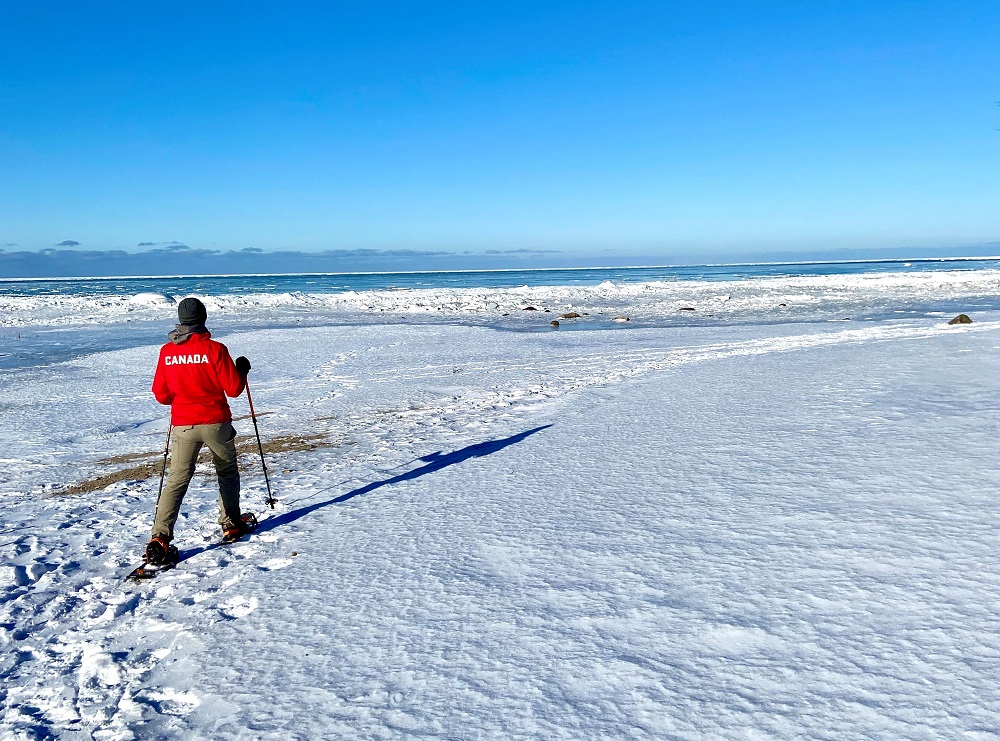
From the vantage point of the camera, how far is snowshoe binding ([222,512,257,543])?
17.0 feet

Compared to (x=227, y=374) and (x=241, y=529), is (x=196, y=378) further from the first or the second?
(x=241, y=529)

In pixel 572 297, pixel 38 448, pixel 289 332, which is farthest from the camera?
pixel 572 297

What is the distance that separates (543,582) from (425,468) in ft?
10.1

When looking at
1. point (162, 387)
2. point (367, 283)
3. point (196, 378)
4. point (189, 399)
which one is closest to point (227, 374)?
point (196, 378)

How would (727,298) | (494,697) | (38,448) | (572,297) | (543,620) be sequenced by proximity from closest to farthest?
(494,697) → (543,620) → (38,448) → (727,298) → (572,297)

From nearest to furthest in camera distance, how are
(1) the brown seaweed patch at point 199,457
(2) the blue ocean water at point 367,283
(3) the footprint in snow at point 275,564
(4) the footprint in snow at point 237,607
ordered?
(4) the footprint in snow at point 237,607
(3) the footprint in snow at point 275,564
(1) the brown seaweed patch at point 199,457
(2) the blue ocean water at point 367,283

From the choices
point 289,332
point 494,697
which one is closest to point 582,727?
point 494,697

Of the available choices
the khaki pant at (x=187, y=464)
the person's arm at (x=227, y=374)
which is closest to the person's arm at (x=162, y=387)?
the khaki pant at (x=187, y=464)

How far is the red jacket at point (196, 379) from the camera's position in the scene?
4.84 m

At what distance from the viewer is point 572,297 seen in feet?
145

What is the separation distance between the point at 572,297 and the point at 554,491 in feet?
128

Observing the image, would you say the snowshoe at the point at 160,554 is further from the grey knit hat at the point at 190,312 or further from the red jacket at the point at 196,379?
the grey knit hat at the point at 190,312

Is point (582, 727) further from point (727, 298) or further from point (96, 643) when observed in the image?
point (727, 298)

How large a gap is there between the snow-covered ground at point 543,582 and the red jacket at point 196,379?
101cm
